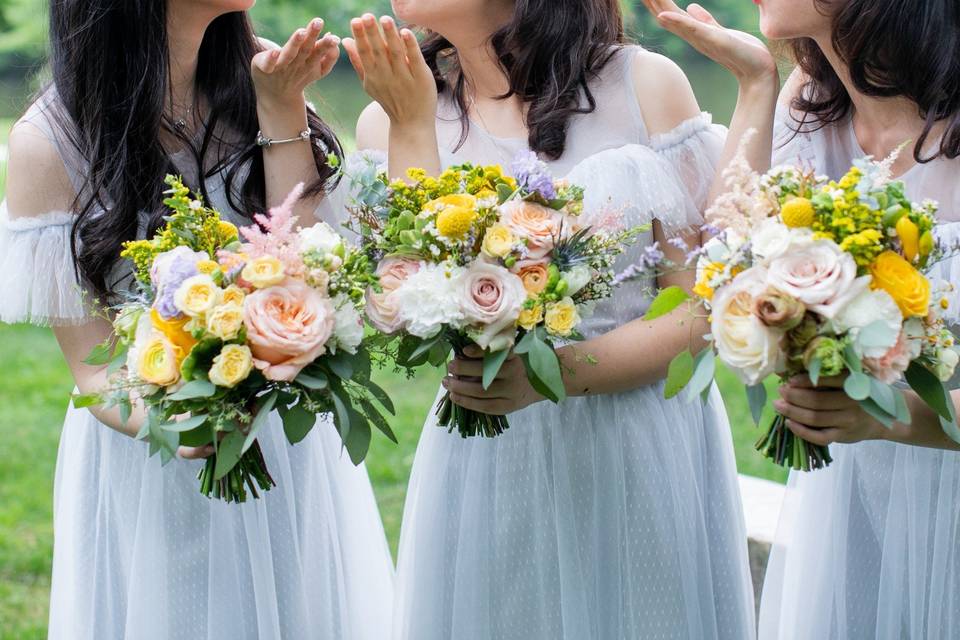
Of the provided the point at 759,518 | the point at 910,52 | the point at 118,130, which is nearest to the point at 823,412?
the point at 910,52

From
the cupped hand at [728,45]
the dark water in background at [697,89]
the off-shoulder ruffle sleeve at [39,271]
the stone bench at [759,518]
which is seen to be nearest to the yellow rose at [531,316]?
the cupped hand at [728,45]

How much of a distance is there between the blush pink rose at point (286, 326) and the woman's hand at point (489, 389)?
1.10 ft

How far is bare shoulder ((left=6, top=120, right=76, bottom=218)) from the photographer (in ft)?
8.63

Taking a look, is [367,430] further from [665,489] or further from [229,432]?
[665,489]

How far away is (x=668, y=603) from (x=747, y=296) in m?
0.94

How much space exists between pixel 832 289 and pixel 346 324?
35.2 inches

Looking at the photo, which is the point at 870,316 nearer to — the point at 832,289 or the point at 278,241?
the point at 832,289

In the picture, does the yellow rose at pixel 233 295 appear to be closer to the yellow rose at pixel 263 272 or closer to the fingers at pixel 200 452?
the yellow rose at pixel 263 272

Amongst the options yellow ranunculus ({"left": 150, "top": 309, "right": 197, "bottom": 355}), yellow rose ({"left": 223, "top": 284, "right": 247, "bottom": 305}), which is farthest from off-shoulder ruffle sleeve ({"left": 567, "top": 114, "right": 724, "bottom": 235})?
yellow ranunculus ({"left": 150, "top": 309, "right": 197, "bottom": 355})

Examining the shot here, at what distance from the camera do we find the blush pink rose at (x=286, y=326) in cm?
209

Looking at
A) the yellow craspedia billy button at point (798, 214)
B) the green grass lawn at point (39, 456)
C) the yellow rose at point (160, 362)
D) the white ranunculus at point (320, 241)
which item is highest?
the yellow craspedia billy button at point (798, 214)

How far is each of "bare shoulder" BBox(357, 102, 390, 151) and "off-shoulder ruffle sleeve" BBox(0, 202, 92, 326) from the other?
74cm

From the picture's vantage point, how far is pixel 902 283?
76.5 inches

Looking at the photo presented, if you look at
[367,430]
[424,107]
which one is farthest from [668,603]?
[424,107]
